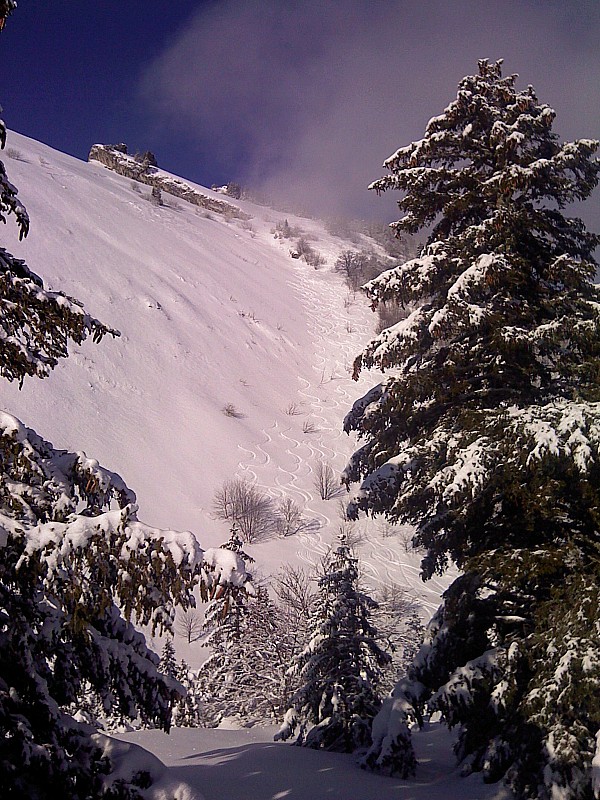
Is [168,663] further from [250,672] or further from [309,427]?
[309,427]

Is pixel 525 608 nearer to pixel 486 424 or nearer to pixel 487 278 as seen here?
pixel 486 424

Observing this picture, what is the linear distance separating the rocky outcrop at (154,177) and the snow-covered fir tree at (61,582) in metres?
103

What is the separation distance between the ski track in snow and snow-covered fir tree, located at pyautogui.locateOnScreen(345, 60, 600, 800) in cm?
1944

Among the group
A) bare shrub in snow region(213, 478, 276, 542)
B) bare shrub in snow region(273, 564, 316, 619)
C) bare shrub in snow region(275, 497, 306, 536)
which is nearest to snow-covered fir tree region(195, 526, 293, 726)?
bare shrub in snow region(273, 564, 316, 619)

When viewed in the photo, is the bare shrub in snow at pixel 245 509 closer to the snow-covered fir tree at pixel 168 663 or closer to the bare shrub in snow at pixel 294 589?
the bare shrub in snow at pixel 294 589

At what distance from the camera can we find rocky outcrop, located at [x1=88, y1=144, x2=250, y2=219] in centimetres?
9894

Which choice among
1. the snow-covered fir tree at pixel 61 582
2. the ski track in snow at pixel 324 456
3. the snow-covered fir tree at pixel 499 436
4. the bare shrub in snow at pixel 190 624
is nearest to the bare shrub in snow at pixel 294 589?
the ski track in snow at pixel 324 456

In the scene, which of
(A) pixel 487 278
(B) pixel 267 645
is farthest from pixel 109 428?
(A) pixel 487 278

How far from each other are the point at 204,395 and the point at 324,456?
954cm

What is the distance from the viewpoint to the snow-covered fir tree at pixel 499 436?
520 centimetres

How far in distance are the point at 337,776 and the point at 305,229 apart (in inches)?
4248

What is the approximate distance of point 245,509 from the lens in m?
28.2

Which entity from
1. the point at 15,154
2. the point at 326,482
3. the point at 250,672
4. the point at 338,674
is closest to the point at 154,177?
the point at 15,154

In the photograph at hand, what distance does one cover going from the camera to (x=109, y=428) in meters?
30.7
